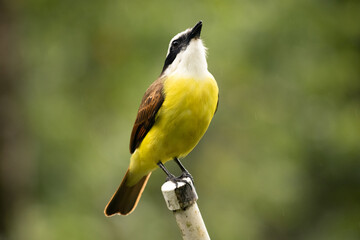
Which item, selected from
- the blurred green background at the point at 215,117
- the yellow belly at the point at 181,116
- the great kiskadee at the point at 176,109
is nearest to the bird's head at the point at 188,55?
the great kiskadee at the point at 176,109

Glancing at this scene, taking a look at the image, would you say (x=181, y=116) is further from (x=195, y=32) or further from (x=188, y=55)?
(x=195, y=32)

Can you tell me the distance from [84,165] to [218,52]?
7.64 ft

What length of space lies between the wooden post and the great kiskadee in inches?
27.9

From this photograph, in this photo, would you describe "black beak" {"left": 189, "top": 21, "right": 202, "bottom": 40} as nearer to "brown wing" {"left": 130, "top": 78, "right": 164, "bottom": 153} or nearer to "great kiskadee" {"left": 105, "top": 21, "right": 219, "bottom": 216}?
"great kiskadee" {"left": 105, "top": 21, "right": 219, "bottom": 216}

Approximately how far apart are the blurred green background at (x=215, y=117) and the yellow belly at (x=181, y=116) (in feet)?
9.43

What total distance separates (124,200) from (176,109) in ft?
3.28

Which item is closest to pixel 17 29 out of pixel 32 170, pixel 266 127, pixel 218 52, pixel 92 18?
pixel 92 18

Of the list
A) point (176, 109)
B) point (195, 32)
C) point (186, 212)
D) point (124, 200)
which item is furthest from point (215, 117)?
point (186, 212)

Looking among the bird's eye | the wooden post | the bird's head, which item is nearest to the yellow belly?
the bird's head

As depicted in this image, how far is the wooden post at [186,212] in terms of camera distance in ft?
9.95

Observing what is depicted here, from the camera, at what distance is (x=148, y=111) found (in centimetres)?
408

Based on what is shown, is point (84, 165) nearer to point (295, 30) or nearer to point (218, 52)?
point (218, 52)

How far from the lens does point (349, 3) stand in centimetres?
852

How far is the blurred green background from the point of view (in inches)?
281
